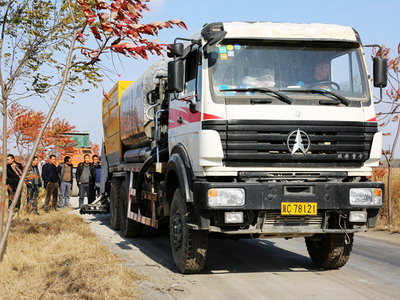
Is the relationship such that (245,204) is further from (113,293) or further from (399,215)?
(399,215)

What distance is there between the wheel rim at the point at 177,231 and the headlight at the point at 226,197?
1.09 meters

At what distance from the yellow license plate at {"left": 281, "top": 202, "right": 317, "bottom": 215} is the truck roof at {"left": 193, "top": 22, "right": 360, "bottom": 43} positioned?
2.12 m

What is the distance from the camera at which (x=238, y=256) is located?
907 centimetres

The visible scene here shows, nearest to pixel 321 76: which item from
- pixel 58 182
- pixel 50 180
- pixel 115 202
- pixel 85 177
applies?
pixel 115 202

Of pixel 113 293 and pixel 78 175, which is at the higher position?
pixel 78 175

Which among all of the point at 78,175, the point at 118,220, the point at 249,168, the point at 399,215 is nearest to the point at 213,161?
the point at 249,168

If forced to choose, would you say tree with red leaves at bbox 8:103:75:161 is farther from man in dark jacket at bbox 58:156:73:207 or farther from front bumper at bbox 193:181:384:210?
front bumper at bbox 193:181:384:210

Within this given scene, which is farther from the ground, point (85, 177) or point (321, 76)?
point (321, 76)

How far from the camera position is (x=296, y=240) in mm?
11305

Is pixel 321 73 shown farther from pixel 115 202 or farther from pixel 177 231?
pixel 115 202

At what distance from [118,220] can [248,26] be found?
6.84 metres

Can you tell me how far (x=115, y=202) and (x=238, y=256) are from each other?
14.8 ft

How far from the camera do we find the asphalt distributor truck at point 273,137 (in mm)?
6785

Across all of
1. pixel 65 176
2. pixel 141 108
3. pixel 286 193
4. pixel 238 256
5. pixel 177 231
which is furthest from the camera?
pixel 65 176
